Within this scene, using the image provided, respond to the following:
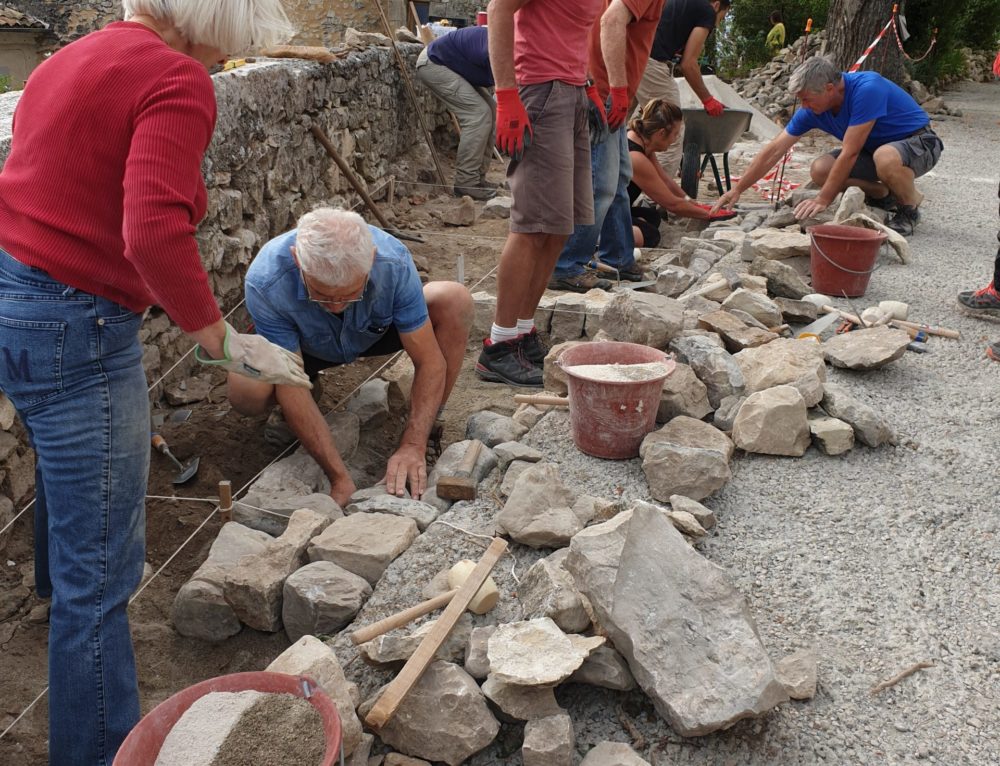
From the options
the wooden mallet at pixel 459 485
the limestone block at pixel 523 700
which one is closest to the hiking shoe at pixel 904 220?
the wooden mallet at pixel 459 485

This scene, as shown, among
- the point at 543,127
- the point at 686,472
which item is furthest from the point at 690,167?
the point at 686,472

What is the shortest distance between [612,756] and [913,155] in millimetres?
5558

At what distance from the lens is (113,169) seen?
5.36ft

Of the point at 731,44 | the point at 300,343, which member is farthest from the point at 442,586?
the point at 731,44

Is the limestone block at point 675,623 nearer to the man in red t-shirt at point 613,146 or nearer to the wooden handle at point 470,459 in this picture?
the wooden handle at point 470,459

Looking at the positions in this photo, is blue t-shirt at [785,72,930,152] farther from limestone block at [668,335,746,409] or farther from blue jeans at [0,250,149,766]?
blue jeans at [0,250,149,766]

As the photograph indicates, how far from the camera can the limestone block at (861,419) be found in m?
3.14

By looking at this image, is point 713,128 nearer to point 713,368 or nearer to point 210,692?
point 713,368

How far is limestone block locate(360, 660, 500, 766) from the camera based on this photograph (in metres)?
1.87

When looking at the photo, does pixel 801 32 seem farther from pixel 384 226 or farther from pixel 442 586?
pixel 442 586

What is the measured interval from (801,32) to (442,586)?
17236 millimetres

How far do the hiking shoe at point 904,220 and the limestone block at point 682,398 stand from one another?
3.81 metres

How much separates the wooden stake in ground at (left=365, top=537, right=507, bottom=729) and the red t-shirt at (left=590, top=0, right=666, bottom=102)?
11.0 feet

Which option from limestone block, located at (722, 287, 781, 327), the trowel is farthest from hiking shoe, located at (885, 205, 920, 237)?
the trowel
